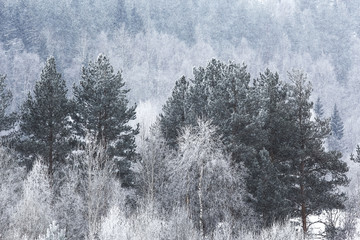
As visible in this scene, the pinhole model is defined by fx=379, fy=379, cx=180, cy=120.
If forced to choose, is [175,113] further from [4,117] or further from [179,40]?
[179,40]

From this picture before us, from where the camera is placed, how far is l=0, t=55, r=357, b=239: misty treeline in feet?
77.7

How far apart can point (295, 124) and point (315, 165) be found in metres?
3.06

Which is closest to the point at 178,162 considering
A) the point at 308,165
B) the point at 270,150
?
the point at 270,150

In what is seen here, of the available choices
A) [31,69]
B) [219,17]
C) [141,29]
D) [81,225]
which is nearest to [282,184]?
[81,225]

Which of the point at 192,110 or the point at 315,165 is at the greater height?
the point at 192,110

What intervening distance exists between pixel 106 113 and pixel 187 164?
26.6ft

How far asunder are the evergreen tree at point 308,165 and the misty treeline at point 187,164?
0.07m

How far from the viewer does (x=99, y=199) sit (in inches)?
959

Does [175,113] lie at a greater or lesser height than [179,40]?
lesser

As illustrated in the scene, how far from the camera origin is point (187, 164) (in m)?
24.3

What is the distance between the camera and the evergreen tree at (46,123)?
2706 cm

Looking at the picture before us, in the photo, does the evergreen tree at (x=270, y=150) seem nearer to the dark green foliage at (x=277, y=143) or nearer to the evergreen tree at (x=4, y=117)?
the dark green foliage at (x=277, y=143)

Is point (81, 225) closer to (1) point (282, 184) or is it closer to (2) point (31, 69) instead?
(1) point (282, 184)

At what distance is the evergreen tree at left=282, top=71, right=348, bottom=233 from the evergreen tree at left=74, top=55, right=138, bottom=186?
11718 mm
